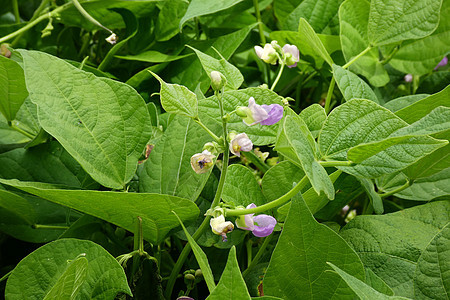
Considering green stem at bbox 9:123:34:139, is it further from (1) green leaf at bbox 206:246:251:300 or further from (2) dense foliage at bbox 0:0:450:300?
(1) green leaf at bbox 206:246:251:300

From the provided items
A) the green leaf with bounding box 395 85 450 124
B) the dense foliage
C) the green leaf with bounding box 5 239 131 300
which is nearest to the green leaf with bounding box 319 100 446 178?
the dense foliage

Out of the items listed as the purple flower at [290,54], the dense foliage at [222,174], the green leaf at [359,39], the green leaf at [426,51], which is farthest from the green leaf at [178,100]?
the green leaf at [426,51]

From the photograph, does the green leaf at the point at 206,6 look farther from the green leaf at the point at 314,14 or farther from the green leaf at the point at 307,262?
the green leaf at the point at 307,262

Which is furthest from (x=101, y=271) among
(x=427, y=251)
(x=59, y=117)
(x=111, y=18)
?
(x=111, y=18)

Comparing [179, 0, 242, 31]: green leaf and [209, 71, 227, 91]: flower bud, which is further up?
[209, 71, 227, 91]: flower bud

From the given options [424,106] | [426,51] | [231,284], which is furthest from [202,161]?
[426,51]

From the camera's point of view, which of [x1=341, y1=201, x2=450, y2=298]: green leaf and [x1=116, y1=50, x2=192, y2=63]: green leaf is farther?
[x1=116, y1=50, x2=192, y2=63]: green leaf
